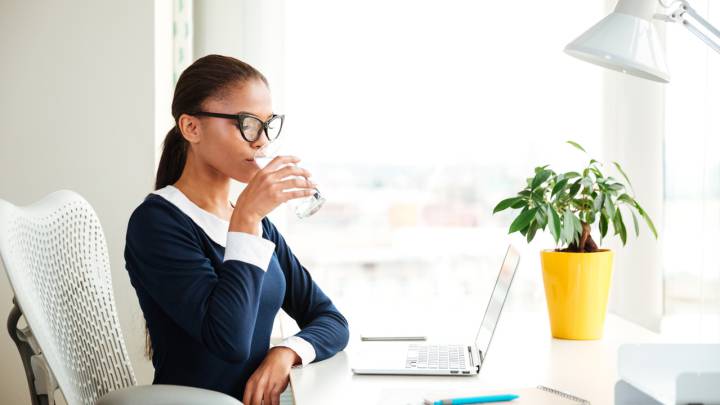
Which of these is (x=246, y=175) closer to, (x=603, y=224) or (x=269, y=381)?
(x=269, y=381)

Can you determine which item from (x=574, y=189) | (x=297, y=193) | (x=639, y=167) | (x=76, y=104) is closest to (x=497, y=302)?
(x=574, y=189)

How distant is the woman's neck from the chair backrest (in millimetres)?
233

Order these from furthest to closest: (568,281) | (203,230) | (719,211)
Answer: (719,211) → (568,281) → (203,230)

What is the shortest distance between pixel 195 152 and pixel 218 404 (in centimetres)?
59

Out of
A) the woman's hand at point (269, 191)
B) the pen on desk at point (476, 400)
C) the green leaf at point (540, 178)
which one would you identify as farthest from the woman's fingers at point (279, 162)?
the green leaf at point (540, 178)

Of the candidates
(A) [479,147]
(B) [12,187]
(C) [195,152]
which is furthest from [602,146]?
(B) [12,187]

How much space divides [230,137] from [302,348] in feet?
1.45

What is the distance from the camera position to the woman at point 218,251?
1.35 meters

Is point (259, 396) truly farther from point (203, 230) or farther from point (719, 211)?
point (719, 211)

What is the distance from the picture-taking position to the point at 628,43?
1374 millimetres

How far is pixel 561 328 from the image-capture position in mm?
1729

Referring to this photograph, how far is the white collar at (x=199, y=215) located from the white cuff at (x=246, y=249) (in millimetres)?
120

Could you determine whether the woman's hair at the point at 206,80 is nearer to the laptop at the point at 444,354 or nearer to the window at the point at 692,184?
the laptop at the point at 444,354

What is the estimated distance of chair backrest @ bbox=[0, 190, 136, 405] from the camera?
1.20 m
